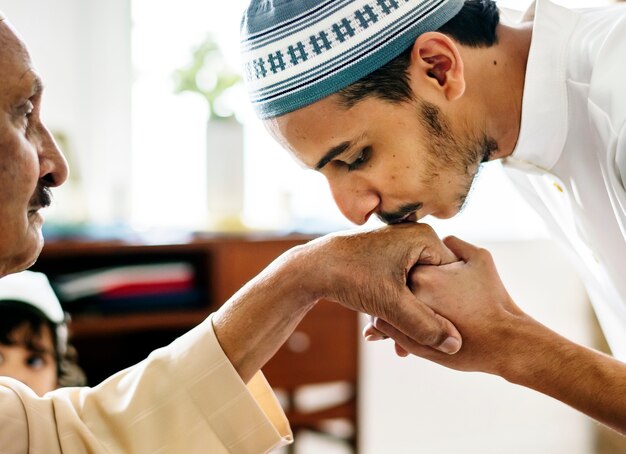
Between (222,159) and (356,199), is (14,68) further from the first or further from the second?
(222,159)

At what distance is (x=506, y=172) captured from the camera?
181 centimetres

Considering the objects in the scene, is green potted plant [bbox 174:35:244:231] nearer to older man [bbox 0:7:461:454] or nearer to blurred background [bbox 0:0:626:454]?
blurred background [bbox 0:0:626:454]

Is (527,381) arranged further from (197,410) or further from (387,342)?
(387,342)

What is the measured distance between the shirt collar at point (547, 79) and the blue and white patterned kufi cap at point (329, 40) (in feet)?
0.71

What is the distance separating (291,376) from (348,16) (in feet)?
6.06

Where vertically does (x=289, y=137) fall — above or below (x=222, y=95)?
above

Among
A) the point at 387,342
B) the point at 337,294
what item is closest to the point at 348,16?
the point at 337,294

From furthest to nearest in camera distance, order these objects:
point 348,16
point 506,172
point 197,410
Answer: point 506,172
point 348,16
point 197,410

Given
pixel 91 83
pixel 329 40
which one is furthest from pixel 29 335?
pixel 91 83

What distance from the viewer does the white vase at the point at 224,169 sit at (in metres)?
3.10

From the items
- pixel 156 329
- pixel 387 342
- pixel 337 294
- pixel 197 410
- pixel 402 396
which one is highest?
pixel 337 294

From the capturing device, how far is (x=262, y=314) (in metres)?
1.29

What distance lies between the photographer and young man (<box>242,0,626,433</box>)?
4.39 feet

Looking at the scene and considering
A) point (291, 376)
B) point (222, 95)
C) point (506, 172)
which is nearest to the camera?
point (506, 172)
